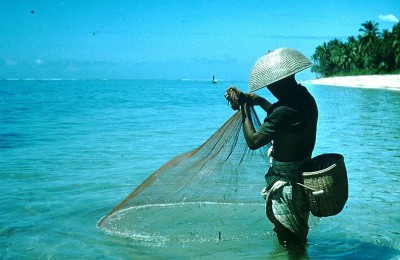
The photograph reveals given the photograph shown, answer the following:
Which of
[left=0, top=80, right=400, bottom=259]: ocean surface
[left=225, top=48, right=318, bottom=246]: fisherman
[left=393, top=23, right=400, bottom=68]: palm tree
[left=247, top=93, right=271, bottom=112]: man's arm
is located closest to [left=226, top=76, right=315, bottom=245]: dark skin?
[left=225, top=48, right=318, bottom=246]: fisherman

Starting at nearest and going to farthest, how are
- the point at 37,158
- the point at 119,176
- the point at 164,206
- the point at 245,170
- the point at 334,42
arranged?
the point at 245,170 < the point at 164,206 < the point at 119,176 < the point at 37,158 < the point at 334,42

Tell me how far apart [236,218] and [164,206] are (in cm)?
85

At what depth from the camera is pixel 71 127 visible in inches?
684

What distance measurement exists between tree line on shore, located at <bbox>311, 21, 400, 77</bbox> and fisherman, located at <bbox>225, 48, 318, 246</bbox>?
1412 inches

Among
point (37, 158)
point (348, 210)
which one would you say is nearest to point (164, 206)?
point (348, 210)

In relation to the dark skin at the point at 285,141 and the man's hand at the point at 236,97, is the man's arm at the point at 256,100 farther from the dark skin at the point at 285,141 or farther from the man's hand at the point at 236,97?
the dark skin at the point at 285,141

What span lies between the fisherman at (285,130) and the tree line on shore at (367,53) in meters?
35.9

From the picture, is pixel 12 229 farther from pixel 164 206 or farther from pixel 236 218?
pixel 236 218

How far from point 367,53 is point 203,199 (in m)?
72.9

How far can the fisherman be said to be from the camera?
300cm

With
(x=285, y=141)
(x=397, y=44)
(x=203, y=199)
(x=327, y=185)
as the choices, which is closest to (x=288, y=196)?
(x=327, y=185)

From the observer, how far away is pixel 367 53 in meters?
70.9

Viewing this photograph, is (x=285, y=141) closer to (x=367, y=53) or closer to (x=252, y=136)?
(x=252, y=136)

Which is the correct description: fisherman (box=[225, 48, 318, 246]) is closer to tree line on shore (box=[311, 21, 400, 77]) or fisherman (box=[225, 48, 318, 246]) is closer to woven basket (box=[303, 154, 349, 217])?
woven basket (box=[303, 154, 349, 217])
